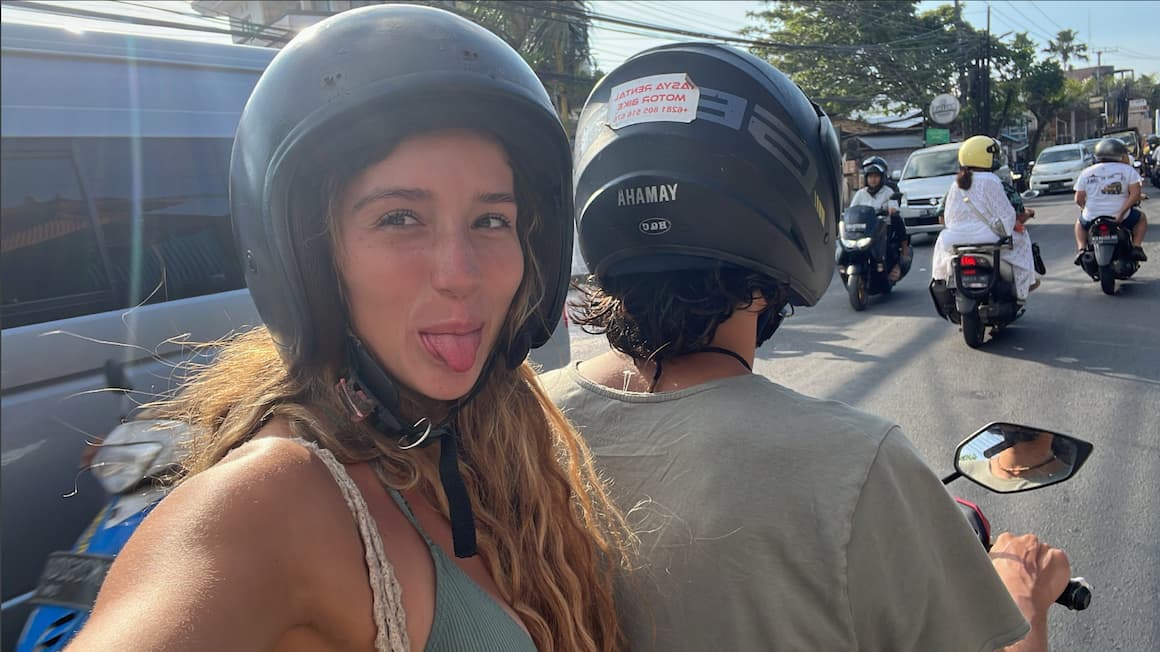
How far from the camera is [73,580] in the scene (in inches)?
57.7

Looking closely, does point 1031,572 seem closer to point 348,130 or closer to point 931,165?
Result: point 348,130

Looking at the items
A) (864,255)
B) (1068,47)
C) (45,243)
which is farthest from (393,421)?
(1068,47)

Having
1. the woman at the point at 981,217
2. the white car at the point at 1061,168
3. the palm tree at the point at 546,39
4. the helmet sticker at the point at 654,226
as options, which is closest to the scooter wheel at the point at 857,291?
the woman at the point at 981,217

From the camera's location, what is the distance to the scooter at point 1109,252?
7.45 metres

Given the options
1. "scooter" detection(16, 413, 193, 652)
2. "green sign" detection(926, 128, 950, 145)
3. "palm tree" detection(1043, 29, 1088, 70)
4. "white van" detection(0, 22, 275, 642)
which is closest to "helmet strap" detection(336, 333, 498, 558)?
"scooter" detection(16, 413, 193, 652)

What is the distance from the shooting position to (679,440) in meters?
1.18

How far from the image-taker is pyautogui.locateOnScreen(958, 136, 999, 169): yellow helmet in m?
6.48

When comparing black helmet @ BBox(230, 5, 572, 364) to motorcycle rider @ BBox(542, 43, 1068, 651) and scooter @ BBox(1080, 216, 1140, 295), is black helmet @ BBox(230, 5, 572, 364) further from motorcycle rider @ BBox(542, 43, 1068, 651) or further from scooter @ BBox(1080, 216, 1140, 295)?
scooter @ BBox(1080, 216, 1140, 295)

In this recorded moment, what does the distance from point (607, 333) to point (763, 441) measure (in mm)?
473

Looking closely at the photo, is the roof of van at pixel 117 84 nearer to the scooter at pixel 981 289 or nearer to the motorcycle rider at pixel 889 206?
the scooter at pixel 981 289

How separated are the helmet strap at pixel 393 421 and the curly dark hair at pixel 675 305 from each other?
0.42m

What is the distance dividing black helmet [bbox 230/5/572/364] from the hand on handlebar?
3.73ft

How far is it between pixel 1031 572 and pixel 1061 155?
2504 cm

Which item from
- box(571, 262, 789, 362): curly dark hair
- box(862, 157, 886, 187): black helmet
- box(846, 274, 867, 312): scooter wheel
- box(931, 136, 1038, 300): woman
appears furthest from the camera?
box(862, 157, 886, 187): black helmet
